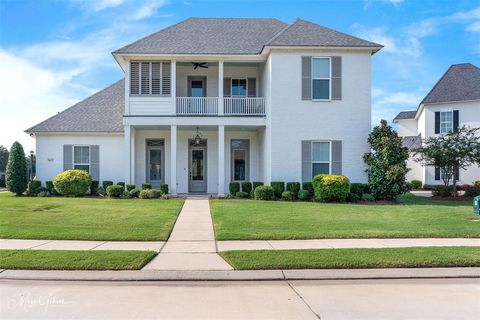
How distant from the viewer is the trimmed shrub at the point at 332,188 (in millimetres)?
17188

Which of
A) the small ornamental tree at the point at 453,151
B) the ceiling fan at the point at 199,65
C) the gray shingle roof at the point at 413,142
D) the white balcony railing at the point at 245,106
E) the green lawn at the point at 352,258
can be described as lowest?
the green lawn at the point at 352,258

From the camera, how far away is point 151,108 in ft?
66.4

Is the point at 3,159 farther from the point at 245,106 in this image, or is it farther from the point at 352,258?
the point at 352,258

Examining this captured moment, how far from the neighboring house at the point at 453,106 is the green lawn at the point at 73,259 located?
2717 centimetres

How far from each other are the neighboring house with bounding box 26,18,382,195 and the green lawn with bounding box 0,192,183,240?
466 cm

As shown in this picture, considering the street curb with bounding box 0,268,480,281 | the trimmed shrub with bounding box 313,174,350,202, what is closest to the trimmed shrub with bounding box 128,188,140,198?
the trimmed shrub with bounding box 313,174,350,202

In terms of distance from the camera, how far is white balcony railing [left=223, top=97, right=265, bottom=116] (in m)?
20.8

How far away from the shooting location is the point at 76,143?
21781 millimetres

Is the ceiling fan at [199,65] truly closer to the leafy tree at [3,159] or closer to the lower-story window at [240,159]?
the lower-story window at [240,159]

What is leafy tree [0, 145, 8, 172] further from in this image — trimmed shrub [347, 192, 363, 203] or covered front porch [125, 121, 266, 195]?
trimmed shrub [347, 192, 363, 203]

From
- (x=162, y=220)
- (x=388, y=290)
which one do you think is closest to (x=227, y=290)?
(x=388, y=290)

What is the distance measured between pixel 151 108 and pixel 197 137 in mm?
3094

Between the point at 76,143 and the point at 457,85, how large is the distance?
95.1ft

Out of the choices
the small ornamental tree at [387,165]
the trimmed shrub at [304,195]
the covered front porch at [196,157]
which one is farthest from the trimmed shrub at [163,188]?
the small ornamental tree at [387,165]
